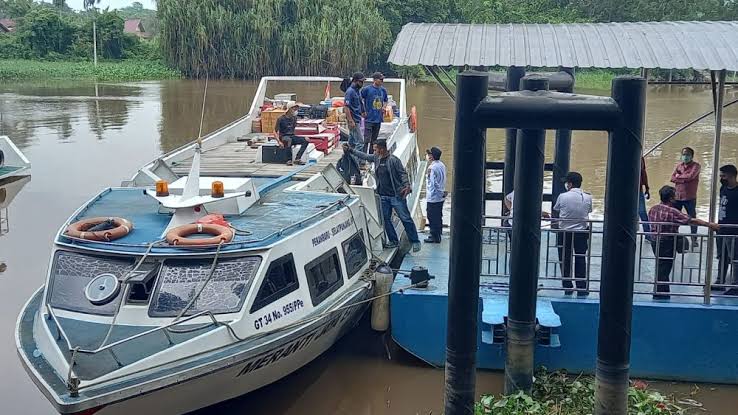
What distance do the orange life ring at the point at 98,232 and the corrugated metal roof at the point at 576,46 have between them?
124 inches

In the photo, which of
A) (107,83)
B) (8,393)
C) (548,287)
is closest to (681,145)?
(548,287)

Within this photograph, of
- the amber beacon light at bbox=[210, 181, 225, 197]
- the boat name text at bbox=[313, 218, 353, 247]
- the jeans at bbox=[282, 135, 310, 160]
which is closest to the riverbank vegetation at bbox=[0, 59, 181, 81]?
the jeans at bbox=[282, 135, 310, 160]

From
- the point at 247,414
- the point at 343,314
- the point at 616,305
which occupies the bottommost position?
the point at 247,414

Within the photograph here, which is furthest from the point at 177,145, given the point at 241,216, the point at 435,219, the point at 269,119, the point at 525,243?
the point at 525,243

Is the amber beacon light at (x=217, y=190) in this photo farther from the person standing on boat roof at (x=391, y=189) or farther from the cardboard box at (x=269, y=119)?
the cardboard box at (x=269, y=119)

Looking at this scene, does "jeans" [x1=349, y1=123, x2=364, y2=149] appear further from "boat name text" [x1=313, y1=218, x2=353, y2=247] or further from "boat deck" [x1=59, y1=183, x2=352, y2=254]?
"boat name text" [x1=313, y1=218, x2=353, y2=247]

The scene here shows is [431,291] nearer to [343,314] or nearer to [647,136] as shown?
[343,314]

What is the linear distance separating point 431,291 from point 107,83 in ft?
136

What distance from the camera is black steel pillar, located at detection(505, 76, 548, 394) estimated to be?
272 inches

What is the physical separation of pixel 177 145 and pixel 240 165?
1359cm

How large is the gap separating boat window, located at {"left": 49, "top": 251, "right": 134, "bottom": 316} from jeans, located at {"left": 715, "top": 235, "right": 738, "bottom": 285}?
5715 millimetres

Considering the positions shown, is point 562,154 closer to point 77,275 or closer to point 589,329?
point 589,329

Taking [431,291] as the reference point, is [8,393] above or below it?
below

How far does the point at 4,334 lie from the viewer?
986 cm
